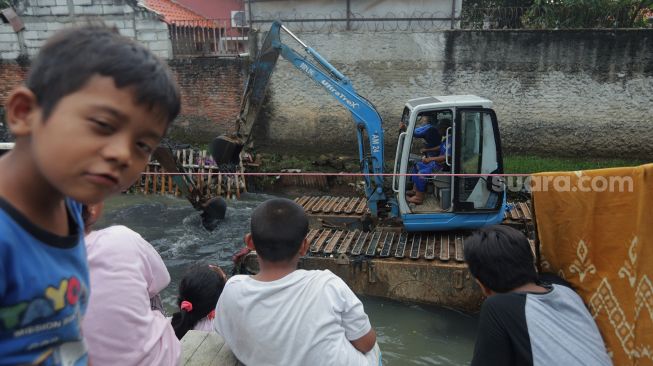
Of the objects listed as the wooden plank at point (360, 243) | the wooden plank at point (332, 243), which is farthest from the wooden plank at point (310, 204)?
the wooden plank at point (360, 243)

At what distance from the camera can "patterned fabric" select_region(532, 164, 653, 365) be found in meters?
1.61

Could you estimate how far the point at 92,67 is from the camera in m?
0.86

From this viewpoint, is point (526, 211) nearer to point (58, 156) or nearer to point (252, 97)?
point (252, 97)

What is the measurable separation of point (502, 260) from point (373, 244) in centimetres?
368

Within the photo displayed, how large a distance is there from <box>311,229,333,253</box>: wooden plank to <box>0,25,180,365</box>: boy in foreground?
4.41 metres

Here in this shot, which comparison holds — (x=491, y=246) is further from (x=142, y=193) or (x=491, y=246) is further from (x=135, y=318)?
(x=142, y=193)

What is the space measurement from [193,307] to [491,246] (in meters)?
1.52

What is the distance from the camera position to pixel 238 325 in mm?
1756

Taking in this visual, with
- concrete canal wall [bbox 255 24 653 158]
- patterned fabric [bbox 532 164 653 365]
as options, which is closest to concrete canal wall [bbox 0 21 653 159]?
concrete canal wall [bbox 255 24 653 158]

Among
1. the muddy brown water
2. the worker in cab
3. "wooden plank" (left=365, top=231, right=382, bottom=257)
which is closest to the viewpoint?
the muddy brown water

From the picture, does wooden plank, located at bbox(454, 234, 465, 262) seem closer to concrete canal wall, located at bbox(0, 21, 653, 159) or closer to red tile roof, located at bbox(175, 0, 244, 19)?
concrete canal wall, located at bbox(0, 21, 653, 159)

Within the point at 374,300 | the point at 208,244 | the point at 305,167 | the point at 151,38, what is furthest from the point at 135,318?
the point at 151,38

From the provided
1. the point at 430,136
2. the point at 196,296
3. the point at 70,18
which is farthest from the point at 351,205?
the point at 70,18

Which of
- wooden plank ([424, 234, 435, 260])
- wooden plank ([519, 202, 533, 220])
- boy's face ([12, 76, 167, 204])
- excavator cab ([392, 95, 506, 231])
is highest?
boy's face ([12, 76, 167, 204])
